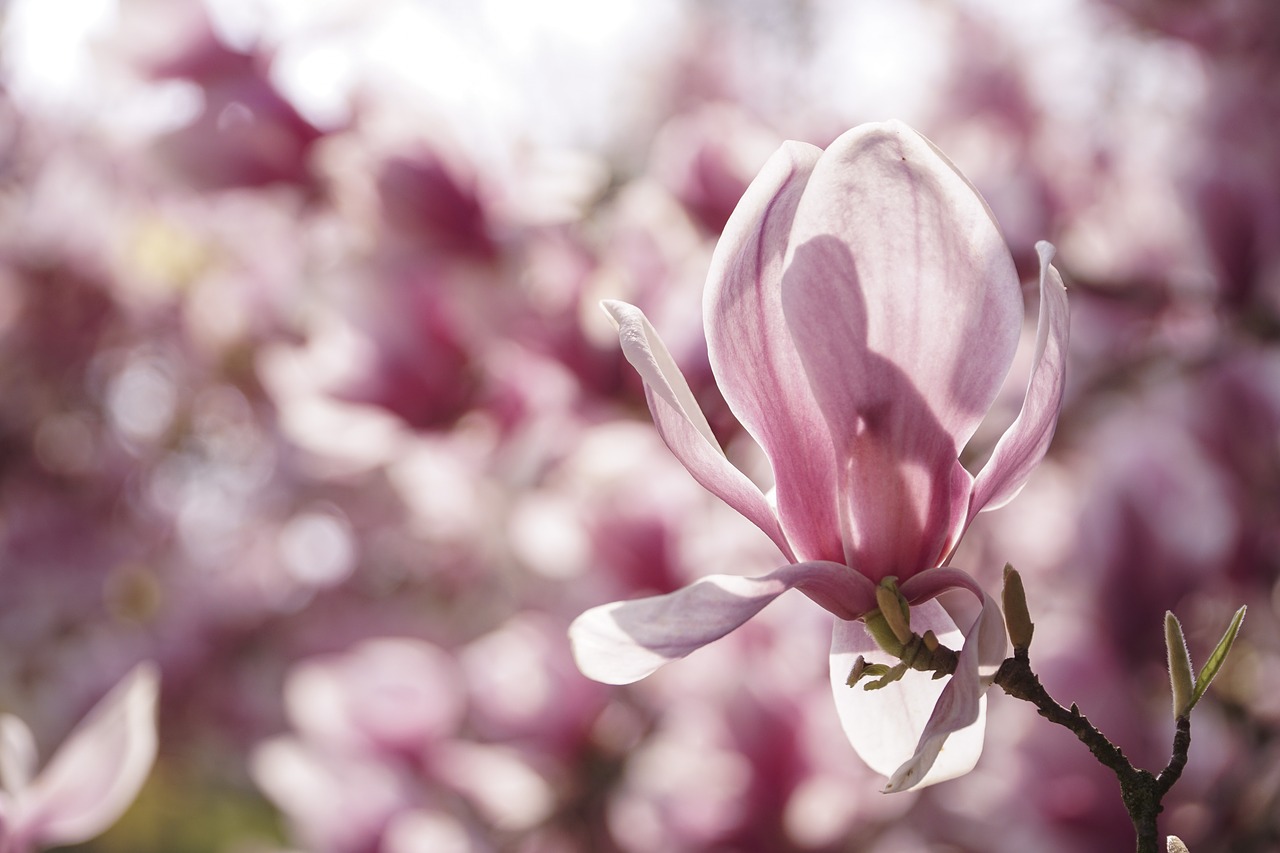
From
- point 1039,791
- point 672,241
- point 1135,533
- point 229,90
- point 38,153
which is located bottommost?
point 38,153

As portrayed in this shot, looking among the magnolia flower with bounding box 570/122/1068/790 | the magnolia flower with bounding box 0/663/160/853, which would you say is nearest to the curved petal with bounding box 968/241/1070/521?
the magnolia flower with bounding box 570/122/1068/790

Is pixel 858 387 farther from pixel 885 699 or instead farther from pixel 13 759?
pixel 13 759

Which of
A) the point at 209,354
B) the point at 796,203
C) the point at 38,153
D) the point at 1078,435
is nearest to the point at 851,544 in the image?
the point at 796,203

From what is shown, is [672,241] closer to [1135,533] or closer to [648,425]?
[648,425]

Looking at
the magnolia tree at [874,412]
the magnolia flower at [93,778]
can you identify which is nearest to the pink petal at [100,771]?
the magnolia flower at [93,778]

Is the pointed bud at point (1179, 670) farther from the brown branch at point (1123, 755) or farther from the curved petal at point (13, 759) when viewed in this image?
the curved petal at point (13, 759)

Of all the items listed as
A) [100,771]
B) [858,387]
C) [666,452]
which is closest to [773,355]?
[858,387]

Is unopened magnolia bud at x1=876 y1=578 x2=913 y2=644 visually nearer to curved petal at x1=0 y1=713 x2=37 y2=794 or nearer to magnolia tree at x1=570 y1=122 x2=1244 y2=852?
magnolia tree at x1=570 y1=122 x2=1244 y2=852
